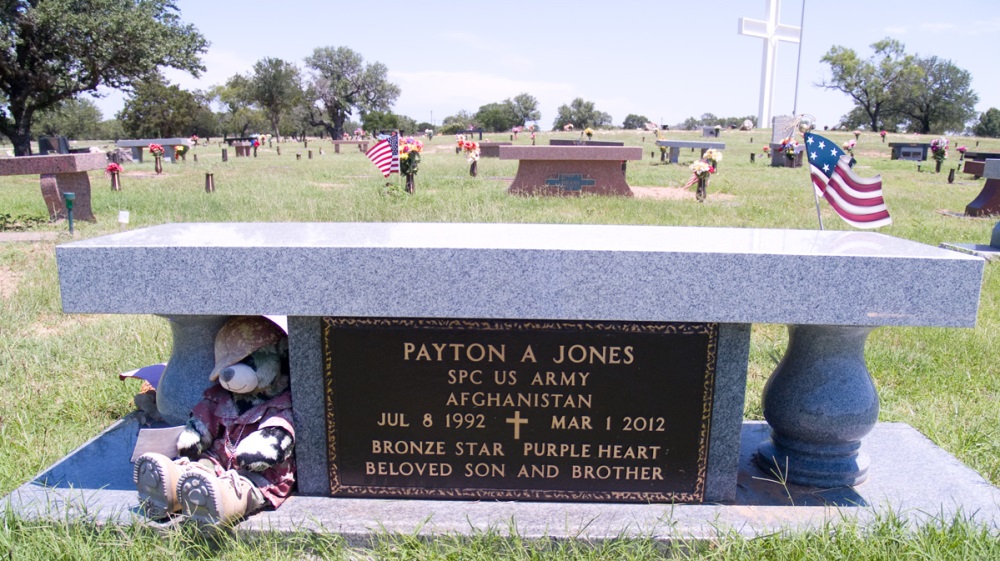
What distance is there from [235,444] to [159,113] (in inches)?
2187

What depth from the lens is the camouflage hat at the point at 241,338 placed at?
107 inches

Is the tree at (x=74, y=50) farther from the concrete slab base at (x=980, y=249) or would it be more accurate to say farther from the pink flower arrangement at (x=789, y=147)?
the concrete slab base at (x=980, y=249)

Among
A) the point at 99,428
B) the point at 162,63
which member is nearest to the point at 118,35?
the point at 162,63

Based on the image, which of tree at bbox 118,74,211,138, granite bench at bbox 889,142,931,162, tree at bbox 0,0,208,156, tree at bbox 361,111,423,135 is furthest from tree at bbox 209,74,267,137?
granite bench at bbox 889,142,931,162

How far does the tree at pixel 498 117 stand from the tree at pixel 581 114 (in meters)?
5.14

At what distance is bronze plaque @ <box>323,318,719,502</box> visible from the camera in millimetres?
2588

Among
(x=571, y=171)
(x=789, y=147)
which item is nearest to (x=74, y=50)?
(x=571, y=171)

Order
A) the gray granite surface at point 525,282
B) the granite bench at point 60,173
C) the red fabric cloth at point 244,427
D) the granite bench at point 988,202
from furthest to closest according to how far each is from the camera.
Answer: the granite bench at point 988,202
the granite bench at point 60,173
the red fabric cloth at point 244,427
the gray granite surface at point 525,282

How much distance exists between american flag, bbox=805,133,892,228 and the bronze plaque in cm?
126

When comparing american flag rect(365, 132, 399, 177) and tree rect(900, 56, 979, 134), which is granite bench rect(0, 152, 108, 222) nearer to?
american flag rect(365, 132, 399, 177)

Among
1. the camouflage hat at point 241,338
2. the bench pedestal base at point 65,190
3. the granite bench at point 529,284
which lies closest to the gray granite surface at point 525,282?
the granite bench at point 529,284

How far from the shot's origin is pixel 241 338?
274 centimetres

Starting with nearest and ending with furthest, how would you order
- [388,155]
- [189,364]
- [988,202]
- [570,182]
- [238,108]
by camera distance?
1. [189,364]
2. [988,202]
3. [388,155]
4. [570,182]
5. [238,108]

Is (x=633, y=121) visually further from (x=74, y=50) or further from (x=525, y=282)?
(x=525, y=282)
